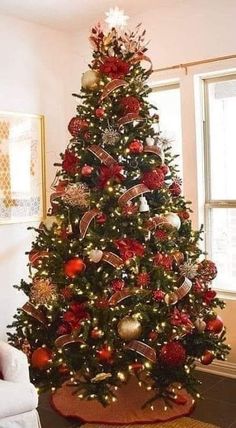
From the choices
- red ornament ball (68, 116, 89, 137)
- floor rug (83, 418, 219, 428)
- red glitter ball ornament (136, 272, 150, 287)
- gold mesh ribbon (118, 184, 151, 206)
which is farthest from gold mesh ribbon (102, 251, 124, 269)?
floor rug (83, 418, 219, 428)

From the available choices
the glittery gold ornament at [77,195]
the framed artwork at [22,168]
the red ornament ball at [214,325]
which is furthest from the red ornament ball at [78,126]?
the red ornament ball at [214,325]

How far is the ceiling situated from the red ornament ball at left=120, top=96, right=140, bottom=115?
43.5 inches

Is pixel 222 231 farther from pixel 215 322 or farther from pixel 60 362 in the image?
pixel 60 362

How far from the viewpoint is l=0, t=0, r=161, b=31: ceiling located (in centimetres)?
389

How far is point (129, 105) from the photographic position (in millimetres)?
3252

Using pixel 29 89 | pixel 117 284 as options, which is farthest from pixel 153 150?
pixel 29 89

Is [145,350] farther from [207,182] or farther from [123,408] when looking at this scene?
[207,182]

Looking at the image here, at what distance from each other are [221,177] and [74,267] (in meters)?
1.56

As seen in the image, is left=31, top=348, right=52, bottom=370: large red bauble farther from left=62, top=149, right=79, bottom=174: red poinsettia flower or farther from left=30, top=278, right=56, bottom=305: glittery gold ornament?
left=62, top=149, right=79, bottom=174: red poinsettia flower

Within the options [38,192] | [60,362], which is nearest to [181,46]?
[38,192]

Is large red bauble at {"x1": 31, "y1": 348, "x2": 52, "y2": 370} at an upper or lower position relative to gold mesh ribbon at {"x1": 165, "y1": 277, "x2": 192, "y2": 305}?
lower

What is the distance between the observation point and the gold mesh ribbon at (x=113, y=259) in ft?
10.3

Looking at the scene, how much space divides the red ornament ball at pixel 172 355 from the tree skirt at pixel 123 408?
0.86 ft

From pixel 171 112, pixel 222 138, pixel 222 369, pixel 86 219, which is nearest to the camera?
pixel 86 219
